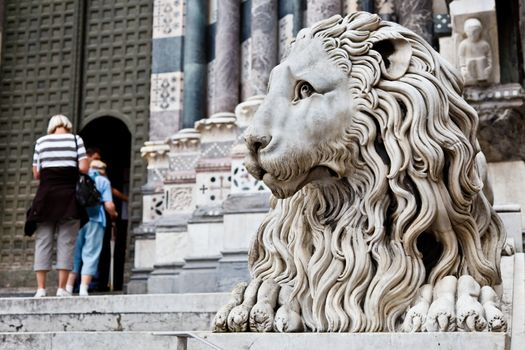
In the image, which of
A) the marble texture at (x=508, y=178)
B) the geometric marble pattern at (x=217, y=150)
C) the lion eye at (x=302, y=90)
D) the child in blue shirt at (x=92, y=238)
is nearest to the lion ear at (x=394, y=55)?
the lion eye at (x=302, y=90)

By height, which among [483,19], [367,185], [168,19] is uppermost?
[168,19]

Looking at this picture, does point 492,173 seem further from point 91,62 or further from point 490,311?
point 91,62

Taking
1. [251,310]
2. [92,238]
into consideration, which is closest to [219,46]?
[92,238]

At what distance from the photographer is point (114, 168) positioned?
15.2 m

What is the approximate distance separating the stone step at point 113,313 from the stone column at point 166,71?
5.80m

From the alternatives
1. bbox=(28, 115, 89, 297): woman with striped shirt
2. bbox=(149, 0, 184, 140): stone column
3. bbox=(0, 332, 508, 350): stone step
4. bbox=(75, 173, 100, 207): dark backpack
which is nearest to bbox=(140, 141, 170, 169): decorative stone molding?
bbox=(149, 0, 184, 140): stone column

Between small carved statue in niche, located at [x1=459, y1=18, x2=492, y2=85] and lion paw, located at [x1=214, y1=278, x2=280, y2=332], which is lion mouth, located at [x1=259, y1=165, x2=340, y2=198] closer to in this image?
lion paw, located at [x1=214, y1=278, x2=280, y2=332]

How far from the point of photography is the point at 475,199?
327 centimetres

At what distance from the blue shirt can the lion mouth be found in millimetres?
5385

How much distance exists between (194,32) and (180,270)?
311cm

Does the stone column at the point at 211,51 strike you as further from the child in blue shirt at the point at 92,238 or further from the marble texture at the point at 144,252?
the child in blue shirt at the point at 92,238

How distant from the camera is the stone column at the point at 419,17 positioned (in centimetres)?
864

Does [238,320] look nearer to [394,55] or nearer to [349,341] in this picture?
[349,341]

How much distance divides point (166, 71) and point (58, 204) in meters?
4.61
